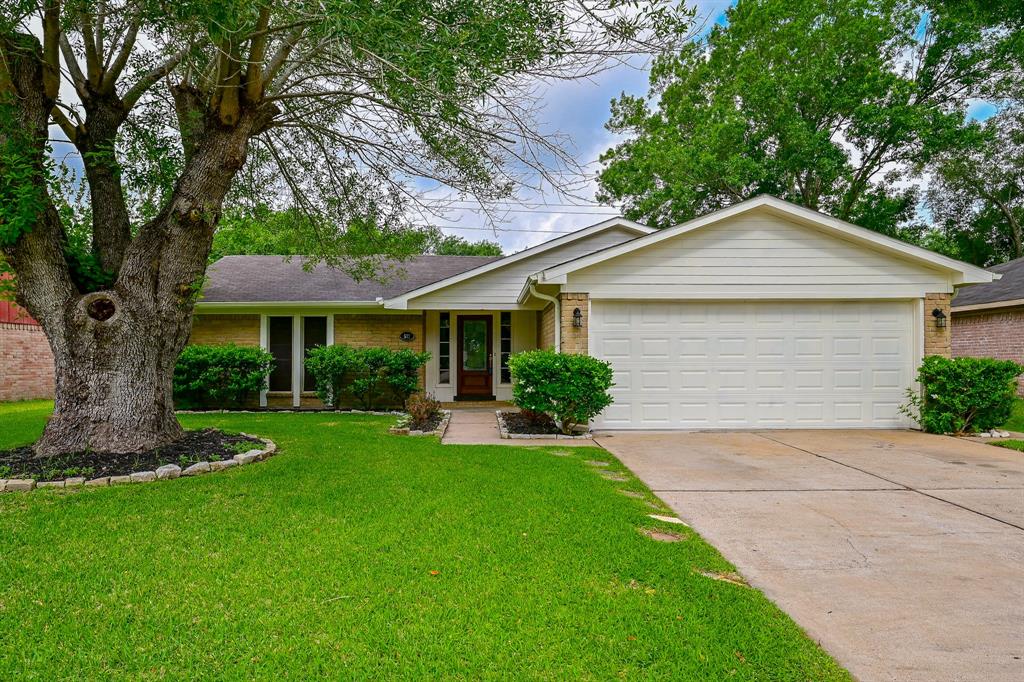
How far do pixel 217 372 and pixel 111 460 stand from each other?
5.77 m

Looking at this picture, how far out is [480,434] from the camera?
27.3 feet

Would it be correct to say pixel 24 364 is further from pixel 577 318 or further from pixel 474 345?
pixel 577 318

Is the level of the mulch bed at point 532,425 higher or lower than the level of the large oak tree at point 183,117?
lower

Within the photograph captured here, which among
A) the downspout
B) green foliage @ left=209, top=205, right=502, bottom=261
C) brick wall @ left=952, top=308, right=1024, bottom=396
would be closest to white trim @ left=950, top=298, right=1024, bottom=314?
brick wall @ left=952, top=308, right=1024, bottom=396

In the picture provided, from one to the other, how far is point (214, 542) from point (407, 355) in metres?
7.74

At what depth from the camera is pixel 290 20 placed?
5.11 meters

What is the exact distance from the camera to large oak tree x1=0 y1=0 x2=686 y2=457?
15.9 feet

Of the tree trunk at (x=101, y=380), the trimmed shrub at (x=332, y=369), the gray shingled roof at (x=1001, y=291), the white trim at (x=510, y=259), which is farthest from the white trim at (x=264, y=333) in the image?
the gray shingled roof at (x=1001, y=291)

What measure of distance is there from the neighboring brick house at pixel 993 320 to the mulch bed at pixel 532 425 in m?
12.3

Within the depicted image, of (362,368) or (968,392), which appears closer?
(968,392)

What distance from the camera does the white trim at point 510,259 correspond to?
11.1 m

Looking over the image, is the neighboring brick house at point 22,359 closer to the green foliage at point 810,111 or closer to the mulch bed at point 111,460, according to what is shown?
the mulch bed at point 111,460

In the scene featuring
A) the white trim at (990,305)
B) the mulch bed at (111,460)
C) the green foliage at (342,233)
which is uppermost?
the green foliage at (342,233)

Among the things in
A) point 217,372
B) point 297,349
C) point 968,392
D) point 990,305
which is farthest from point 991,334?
point 217,372
